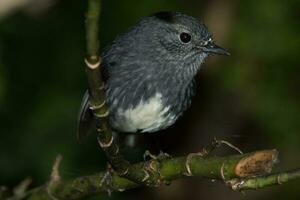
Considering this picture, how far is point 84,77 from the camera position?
5.74 m

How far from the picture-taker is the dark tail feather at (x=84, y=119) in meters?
4.13

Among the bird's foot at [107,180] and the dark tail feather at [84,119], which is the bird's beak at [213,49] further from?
the bird's foot at [107,180]

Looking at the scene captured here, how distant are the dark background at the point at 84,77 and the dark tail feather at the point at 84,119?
33.9 inches

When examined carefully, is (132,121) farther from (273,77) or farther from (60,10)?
(60,10)

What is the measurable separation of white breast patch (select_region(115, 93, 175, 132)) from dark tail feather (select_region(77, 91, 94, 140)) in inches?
9.5

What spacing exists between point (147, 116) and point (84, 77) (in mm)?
1960

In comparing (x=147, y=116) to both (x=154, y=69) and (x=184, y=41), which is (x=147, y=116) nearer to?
(x=154, y=69)

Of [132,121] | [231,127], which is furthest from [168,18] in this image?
[231,127]

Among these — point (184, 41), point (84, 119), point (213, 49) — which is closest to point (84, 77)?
point (84, 119)

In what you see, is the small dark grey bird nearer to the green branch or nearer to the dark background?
the green branch

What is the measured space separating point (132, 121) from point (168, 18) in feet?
2.04

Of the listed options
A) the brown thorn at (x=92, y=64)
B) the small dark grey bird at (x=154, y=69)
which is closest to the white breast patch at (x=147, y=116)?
the small dark grey bird at (x=154, y=69)

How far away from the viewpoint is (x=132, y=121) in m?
3.94

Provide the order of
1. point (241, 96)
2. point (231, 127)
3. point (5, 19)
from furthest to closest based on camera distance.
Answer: point (231, 127) < point (241, 96) < point (5, 19)
